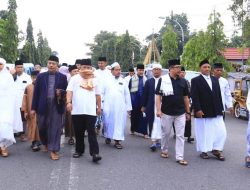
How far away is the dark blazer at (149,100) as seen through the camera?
10.4m

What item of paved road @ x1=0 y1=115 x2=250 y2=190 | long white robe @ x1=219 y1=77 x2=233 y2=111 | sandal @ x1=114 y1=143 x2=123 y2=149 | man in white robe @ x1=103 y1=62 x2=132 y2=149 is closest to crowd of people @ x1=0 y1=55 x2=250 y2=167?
long white robe @ x1=219 y1=77 x2=233 y2=111

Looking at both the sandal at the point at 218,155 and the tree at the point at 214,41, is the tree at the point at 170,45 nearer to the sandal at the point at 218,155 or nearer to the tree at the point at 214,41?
the tree at the point at 214,41

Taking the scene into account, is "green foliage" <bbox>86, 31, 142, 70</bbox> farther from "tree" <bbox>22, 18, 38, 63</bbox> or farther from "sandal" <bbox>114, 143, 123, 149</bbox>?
"sandal" <bbox>114, 143, 123, 149</bbox>

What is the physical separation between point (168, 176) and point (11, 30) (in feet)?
165

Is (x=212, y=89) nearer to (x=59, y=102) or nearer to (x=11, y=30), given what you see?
(x=59, y=102)

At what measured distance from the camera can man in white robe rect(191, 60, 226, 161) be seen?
898 centimetres

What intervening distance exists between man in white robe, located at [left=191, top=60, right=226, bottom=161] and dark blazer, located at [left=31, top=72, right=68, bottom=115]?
2.63 m

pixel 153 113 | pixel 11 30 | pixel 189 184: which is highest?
pixel 11 30

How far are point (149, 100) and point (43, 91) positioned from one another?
280 cm

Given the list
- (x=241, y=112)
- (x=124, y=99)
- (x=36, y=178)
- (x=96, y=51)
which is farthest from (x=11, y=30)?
(x=96, y=51)

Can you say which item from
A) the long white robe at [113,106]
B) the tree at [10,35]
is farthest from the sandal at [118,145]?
the tree at [10,35]

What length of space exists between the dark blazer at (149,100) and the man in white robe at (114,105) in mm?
529

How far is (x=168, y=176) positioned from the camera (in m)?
7.40

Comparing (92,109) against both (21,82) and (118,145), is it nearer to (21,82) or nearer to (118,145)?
(118,145)
